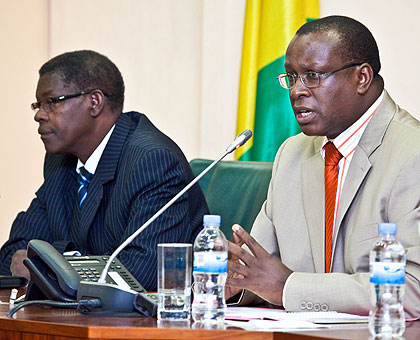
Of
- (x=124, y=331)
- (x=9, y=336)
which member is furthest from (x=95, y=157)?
(x=124, y=331)

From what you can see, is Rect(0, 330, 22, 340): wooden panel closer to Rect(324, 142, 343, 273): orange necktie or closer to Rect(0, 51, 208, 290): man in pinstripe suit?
Rect(0, 51, 208, 290): man in pinstripe suit

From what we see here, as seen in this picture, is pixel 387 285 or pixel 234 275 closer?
pixel 387 285

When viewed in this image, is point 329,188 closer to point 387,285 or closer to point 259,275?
point 259,275

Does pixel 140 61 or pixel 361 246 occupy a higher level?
pixel 140 61

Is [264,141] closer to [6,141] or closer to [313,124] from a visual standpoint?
[313,124]

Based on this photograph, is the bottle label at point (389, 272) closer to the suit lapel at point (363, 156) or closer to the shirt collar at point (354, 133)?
the suit lapel at point (363, 156)

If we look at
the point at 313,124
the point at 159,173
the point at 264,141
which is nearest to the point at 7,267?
the point at 159,173

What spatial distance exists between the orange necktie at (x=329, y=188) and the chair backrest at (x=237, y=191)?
0.65 meters

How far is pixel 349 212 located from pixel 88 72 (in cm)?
152

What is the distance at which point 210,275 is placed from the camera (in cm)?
184

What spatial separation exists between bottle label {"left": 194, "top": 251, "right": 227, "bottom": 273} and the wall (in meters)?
2.53

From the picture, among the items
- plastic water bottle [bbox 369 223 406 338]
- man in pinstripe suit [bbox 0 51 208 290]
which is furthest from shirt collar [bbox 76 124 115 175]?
plastic water bottle [bbox 369 223 406 338]

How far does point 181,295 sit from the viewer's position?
1.78 metres

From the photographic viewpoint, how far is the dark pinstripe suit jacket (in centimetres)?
286
